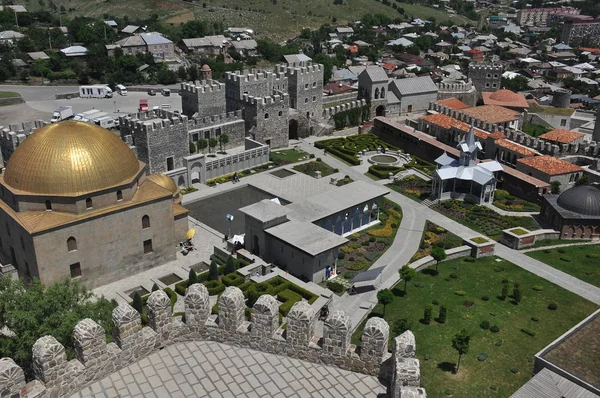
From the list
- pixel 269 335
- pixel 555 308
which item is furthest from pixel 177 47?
pixel 269 335

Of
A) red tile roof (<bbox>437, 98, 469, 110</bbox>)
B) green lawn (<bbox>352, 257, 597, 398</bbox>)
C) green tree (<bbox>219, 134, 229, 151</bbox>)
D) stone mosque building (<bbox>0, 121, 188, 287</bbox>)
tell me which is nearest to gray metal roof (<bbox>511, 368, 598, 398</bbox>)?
green lawn (<bbox>352, 257, 597, 398</bbox>)

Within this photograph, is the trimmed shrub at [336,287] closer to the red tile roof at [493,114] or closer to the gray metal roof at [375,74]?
the red tile roof at [493,114]

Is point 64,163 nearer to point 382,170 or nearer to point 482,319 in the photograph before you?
point 482,319

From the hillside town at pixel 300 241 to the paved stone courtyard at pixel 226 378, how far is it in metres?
0.06

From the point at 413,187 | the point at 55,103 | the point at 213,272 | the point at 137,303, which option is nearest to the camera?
the point at 137,303

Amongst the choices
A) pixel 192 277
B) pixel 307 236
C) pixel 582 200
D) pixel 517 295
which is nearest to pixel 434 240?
pixel 517 295

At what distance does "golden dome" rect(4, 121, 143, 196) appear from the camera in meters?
36.5

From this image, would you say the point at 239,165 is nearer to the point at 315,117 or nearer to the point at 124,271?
the point at 315,117

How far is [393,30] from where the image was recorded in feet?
577

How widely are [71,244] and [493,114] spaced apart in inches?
2244

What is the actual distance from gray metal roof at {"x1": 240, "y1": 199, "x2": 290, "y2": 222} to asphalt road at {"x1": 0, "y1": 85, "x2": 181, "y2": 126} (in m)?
47.3

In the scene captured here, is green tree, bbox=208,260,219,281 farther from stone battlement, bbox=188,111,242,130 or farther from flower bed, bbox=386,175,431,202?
stone battlement, bbox=188,111,242,130

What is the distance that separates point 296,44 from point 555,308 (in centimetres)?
12385

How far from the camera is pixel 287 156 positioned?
67188mm
